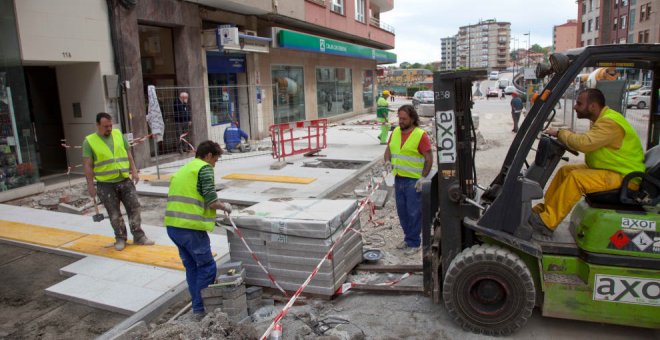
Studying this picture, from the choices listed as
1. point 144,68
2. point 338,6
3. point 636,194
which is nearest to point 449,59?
point 636,194

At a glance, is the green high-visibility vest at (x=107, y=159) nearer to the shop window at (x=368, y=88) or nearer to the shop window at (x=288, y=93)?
the shop window at (x=288, y=93)

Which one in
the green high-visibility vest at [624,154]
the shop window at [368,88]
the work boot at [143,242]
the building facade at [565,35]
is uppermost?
the building facade at [565,35]

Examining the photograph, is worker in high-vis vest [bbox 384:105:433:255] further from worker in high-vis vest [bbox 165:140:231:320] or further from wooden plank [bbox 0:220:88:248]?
wooden plank [bbox 0:220:88:248]

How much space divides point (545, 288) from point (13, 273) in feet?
20.7

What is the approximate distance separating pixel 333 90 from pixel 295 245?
78.2 feet

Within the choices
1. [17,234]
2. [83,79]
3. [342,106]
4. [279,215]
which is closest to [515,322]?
[279,215]

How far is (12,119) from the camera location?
32.8ft

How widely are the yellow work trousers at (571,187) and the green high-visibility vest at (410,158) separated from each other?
2.04 meters

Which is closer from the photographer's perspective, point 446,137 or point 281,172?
point 446,137

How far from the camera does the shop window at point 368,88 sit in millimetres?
34156

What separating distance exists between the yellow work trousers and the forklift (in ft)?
0.34

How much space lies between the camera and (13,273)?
20.1 feet

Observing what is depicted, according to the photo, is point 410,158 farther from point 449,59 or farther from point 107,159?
point 107,159

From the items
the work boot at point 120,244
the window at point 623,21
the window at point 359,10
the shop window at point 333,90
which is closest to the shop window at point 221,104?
the shop window at point 333,90
